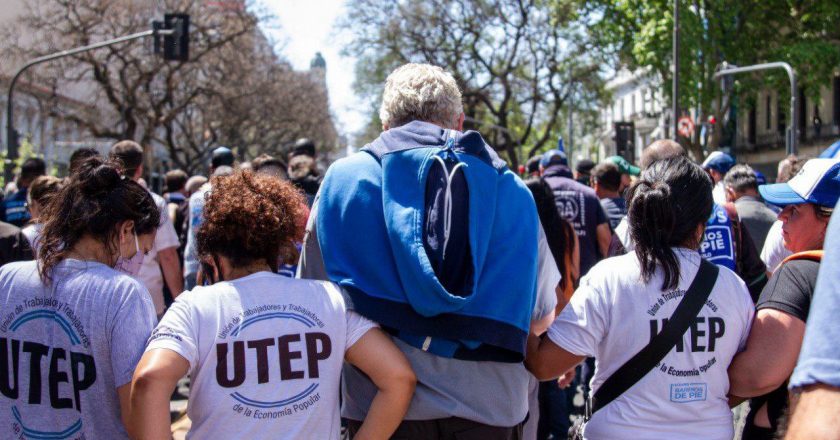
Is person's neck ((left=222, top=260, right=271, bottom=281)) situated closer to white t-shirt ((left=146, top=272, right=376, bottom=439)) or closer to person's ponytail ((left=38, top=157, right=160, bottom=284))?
white t-shirt ((left=146, top=272, right=376, bottom=439))

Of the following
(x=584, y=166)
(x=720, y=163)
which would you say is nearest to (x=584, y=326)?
(x=720, y=163)

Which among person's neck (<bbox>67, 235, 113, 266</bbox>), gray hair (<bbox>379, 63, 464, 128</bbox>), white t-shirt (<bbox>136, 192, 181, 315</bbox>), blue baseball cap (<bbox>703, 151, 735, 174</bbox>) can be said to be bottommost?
white t-shirt (<bbox>136, 192, 181, 315</bbox>)

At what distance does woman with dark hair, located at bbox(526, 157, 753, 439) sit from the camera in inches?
112

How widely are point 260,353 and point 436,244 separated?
0.60 metres

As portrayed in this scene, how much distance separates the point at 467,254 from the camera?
110 inches

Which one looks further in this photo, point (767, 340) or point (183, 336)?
point (767, 340)

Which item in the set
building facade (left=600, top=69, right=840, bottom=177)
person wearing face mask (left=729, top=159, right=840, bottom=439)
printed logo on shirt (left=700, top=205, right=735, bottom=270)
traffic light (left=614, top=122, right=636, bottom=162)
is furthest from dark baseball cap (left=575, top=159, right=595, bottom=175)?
building facade (left=600, top=69, right=840, bottom=177)

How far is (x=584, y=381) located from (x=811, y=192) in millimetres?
3903

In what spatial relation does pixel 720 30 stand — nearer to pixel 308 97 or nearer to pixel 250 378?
pixel 308 97

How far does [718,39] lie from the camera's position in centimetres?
2947

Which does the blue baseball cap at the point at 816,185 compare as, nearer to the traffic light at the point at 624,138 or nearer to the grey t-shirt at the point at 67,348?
the grey t-shirt at the point at 67,348

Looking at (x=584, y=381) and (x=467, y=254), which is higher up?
(x=467, y=254)

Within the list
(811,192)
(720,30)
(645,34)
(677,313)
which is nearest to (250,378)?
(677,313)

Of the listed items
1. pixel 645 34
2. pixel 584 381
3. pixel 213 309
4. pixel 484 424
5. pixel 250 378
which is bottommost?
pixel 584 381
